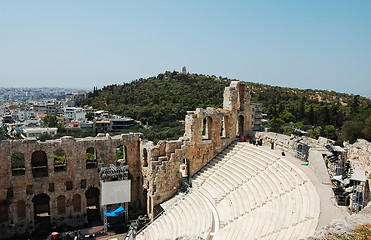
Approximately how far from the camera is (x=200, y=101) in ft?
237

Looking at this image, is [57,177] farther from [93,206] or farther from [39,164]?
[93,206]

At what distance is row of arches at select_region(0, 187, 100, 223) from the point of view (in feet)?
72.3

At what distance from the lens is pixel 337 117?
129 feet

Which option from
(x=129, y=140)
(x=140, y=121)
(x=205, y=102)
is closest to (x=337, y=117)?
(x=129, y=140)

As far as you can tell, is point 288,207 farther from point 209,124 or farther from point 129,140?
point 129,140

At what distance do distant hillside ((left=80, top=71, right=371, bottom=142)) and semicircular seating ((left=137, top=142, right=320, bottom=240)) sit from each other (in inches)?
680

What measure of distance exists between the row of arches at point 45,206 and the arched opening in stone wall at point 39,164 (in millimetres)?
2157

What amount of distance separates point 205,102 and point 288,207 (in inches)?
2248

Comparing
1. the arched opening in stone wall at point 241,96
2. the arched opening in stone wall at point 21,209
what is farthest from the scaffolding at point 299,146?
the arched opening in stone wall at point 21,209

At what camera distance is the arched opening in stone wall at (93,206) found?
23.9 metres

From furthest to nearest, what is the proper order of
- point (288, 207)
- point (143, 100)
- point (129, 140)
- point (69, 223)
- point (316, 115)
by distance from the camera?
point (143, 100), point (316, 115), point (129, 140), point (69, 223), point (288, 207)

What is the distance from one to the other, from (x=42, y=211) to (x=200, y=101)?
51.8m

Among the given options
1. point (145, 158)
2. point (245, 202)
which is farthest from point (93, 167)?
point (245, 202)

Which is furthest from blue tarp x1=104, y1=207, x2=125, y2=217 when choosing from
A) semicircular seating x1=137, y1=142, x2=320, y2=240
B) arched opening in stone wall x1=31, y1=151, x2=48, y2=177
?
arched opening in stone wall x1=31, y1=151, x2=48, y2=177
